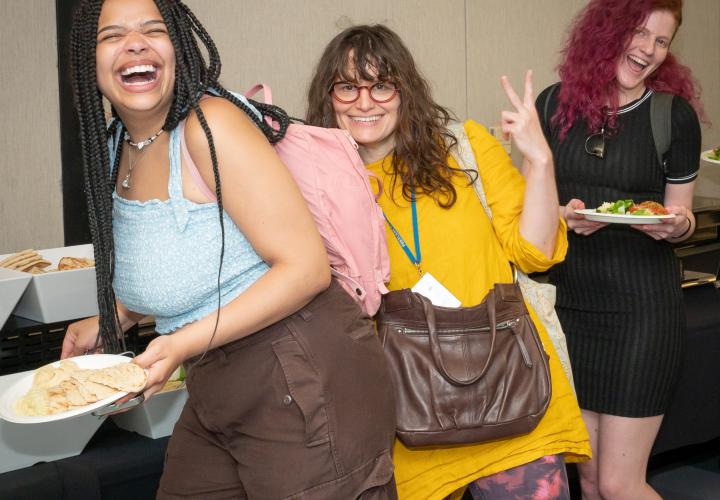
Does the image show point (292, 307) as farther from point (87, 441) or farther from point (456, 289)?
point (87, 441)

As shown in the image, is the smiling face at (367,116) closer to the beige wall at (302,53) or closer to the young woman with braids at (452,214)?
the young woman with braids at (452,214)

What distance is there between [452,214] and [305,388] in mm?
616

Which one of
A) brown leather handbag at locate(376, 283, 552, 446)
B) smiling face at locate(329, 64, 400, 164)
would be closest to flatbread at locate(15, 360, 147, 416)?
brown leather handbag at locate(376, 283, 552, 446)

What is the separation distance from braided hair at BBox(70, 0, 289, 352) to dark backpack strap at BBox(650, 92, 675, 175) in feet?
3.51

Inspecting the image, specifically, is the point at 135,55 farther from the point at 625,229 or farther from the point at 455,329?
the point at 625,229

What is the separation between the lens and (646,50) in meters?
2.06

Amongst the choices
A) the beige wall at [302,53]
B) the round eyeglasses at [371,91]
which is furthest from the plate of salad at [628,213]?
the beige wall at [302,53]

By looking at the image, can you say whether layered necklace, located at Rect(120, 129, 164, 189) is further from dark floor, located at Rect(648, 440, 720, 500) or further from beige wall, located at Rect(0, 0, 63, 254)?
dark floor, located at Rect(648, 440, 720, 500)

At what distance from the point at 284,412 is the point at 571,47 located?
1434mm

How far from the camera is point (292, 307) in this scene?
48.9 inches

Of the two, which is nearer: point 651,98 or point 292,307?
point 292,307

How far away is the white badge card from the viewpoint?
1.66m

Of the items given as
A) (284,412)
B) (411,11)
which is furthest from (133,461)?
(411,11)

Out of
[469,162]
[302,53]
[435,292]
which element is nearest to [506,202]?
[469,162]
